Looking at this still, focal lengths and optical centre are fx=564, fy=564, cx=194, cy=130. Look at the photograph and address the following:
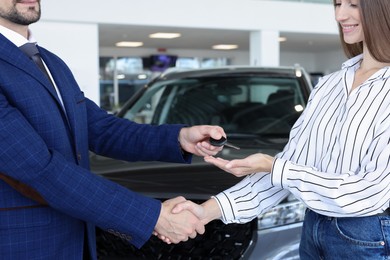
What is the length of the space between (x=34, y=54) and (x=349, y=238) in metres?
1.12

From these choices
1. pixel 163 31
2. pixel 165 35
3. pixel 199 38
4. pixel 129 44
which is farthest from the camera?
pixel 129 44

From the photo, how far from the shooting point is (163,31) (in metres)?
14.6

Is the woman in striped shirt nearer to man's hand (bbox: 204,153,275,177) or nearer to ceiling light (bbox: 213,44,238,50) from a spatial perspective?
man's hand (bbox: 204,153,275,177)

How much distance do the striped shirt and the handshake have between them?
1.14ft

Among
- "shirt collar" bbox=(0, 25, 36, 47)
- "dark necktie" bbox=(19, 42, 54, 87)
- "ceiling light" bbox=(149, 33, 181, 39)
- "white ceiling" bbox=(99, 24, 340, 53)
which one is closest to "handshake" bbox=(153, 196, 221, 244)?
"dark necktie" bbox=(19, 42, 54, 87)

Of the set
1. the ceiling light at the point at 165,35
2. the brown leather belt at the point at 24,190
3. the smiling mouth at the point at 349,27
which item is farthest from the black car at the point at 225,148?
the ceiling light at the point at 165,35

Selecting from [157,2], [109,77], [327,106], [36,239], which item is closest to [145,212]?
[36,239]

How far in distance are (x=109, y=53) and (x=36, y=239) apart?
711 inches

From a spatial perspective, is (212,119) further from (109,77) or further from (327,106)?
(109,77)

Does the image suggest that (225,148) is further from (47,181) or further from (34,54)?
(47,181)

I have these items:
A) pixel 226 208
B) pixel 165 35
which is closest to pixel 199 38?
pixel 165 35

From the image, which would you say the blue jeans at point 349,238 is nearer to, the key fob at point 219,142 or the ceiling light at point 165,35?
the key fob at point 219,142

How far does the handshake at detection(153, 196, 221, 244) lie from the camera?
71.7 inches

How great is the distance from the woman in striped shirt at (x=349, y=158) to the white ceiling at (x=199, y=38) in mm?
11877
